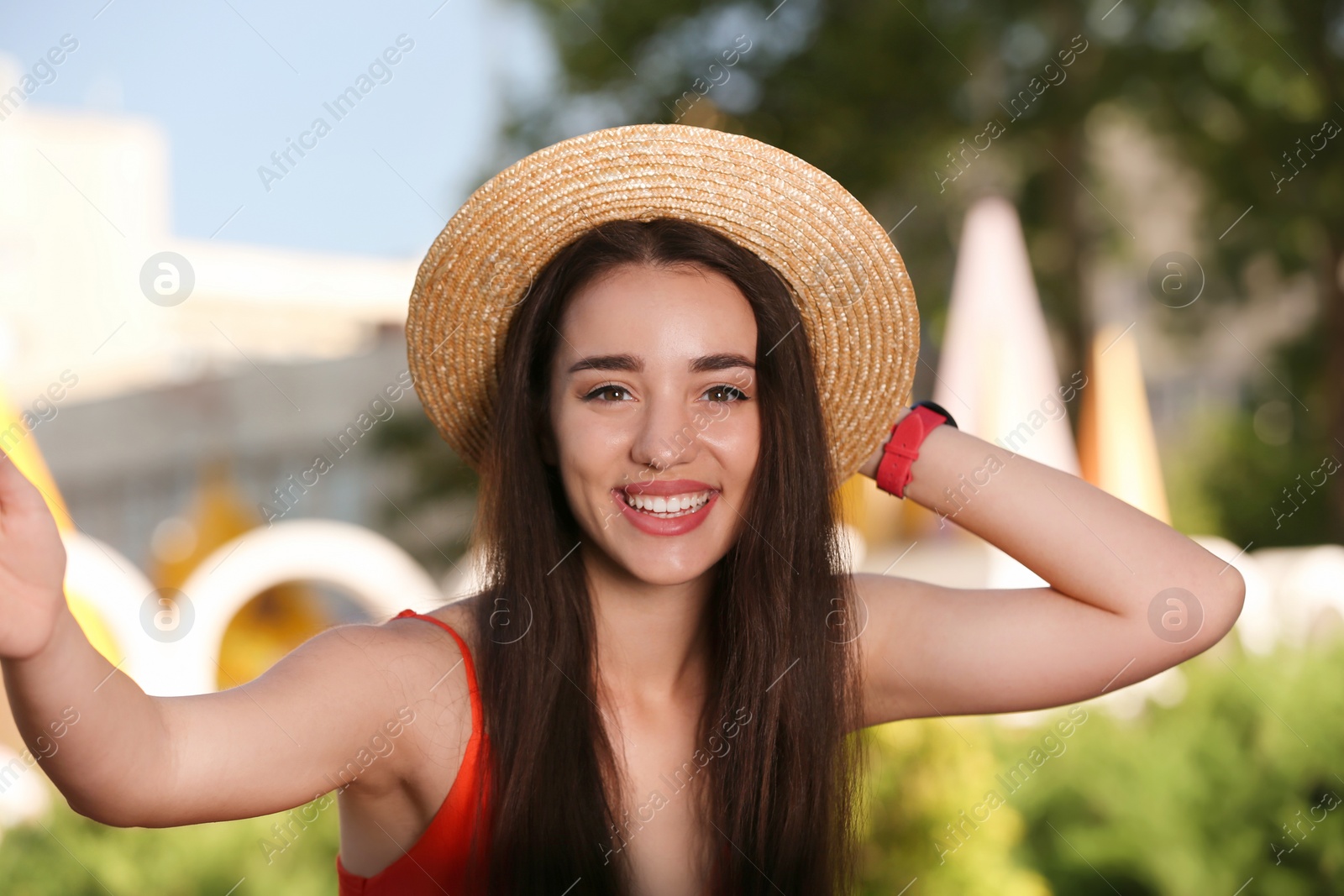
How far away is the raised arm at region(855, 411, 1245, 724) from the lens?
102 inches

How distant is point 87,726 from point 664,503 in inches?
44.3

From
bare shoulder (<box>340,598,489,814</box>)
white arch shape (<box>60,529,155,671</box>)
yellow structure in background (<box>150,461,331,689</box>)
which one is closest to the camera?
bare shoulder (<box>340,598,489,814</box>)

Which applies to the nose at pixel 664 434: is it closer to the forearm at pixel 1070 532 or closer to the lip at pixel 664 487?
the lip at pixel 664 487

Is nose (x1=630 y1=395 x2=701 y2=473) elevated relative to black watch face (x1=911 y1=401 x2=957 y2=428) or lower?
lower

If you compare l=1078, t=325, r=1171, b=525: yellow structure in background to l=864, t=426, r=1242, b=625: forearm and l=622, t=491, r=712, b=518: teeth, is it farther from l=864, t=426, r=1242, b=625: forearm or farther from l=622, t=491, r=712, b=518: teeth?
l=622, t=491, r=712, b=518: teeth

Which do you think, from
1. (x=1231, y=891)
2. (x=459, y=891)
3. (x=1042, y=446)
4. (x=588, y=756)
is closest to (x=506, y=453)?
(x=588, y=756)

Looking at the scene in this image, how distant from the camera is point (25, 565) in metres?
1.54

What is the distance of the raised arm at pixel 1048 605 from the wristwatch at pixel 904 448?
70mm

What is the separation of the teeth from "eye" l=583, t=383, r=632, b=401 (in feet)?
0.61

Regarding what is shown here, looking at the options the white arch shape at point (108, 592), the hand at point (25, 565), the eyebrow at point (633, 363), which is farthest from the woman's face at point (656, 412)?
the white arch shape at point (108, 592)

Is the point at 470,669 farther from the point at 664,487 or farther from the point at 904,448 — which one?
the point at 904,448

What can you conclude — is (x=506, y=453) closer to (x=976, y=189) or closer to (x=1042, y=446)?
(x=1042, y=446)

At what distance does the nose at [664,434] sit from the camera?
238 centimetres

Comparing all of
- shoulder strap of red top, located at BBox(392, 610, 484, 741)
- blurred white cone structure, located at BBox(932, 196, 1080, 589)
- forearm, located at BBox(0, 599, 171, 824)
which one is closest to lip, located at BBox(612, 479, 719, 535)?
shoulder strap of red top, located at BBox(392, 610, 484, 741)
